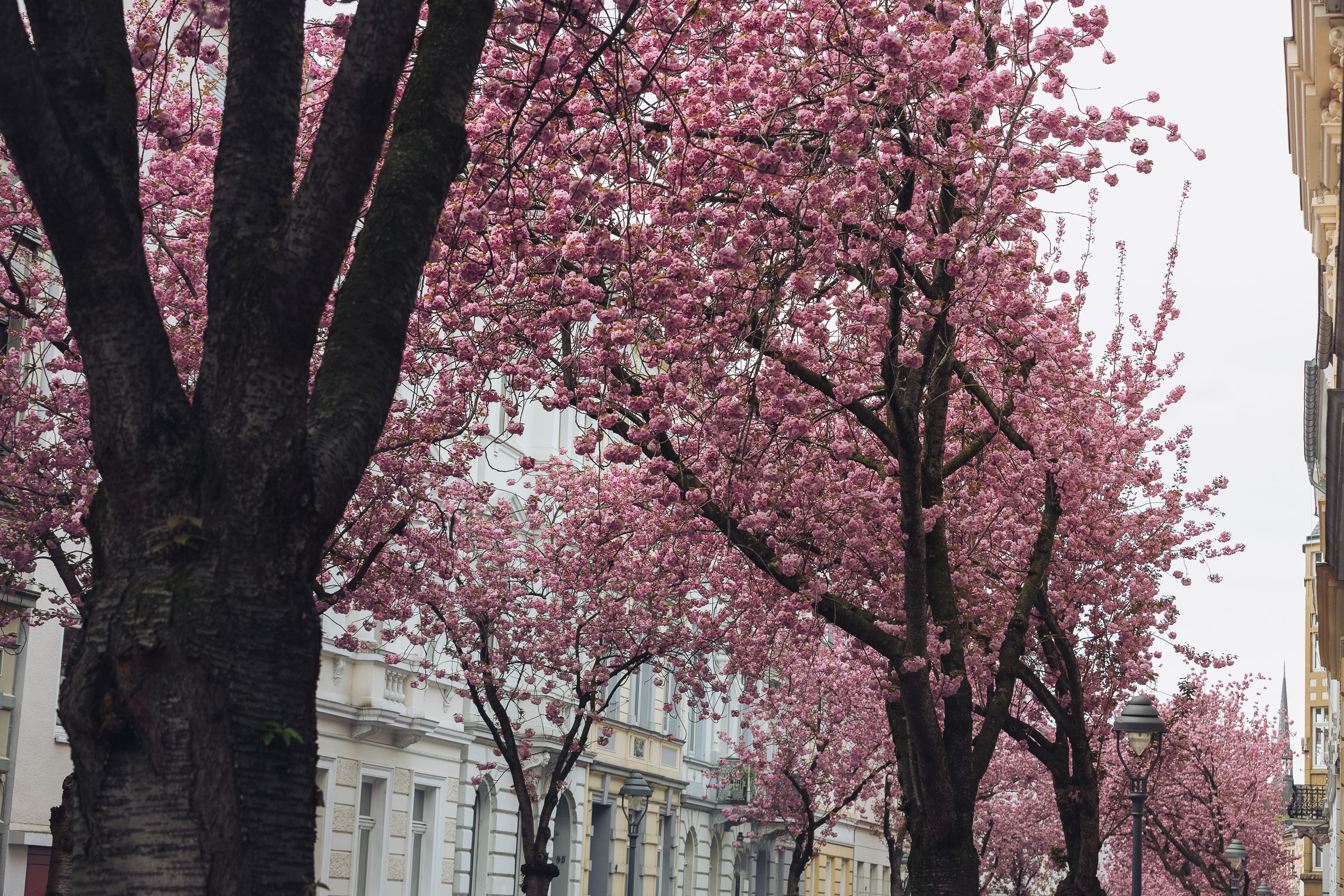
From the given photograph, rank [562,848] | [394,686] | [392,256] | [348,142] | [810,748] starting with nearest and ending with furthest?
[348,142]
[392,256]
[394,686]
[562,848]
[810,748]

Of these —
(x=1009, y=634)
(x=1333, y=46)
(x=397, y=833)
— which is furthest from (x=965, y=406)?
(x=397, y=833)

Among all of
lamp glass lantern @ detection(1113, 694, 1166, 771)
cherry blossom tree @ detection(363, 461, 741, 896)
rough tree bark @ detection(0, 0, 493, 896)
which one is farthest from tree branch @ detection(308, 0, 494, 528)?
lamp glass lantern @ detection(1113, 694, 1166, 771)

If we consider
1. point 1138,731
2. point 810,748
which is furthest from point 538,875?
point 810,748

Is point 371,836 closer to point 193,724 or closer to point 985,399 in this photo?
point 985,399

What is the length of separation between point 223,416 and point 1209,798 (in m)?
40.3

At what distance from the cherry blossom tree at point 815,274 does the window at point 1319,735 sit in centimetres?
4746

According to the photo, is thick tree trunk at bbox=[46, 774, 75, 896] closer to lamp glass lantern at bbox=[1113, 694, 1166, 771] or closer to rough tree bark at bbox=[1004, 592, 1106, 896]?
rough tree bark at bbox=[1004, 592, 1106, 896]

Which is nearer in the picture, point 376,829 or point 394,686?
point 376,829

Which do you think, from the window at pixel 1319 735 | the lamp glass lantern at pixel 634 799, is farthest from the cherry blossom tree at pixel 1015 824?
the window at pixel 1319 735

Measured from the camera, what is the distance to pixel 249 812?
4.37 meters

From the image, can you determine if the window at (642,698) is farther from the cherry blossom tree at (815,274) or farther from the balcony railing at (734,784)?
the cherry blossom tree at (815,274)

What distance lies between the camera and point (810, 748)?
3809 cm

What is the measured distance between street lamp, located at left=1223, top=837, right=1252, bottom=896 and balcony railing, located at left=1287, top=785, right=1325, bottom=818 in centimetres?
935

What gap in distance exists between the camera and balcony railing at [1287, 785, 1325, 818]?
47.9 m
